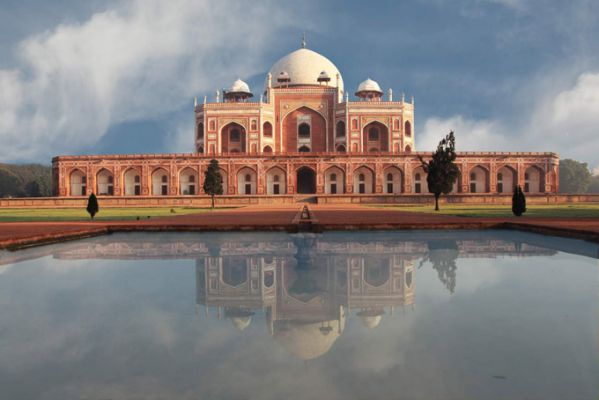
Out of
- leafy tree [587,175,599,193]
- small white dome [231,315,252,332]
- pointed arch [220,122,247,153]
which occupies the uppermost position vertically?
pointed arch [220,122,247,153]

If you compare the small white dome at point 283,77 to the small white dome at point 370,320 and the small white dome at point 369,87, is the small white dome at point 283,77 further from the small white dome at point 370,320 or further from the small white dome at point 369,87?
the small white dome at point 370,320

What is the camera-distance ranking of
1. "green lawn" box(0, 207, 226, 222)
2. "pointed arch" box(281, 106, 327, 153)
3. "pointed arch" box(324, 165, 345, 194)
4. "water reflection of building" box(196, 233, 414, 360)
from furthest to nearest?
1. "pointed arch" box(281, 106, 327, 153)
2. "pointed arch" box(324, 165, 345, 194)
3. "green lawn" box(0, 207, 226, 222)
4. "water reflection of building" box(196, 233, 414, 360)

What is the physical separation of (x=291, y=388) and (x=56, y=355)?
4.32ft

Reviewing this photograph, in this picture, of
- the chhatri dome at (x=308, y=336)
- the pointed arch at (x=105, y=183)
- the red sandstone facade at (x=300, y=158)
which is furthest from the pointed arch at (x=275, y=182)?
the chhatri dome at (x=308, y=336)

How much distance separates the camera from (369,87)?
119ft

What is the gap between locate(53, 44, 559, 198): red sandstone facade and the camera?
30531 mm

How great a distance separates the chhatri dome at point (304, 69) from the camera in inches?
1449

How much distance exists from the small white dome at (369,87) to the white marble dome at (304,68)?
7.20ft

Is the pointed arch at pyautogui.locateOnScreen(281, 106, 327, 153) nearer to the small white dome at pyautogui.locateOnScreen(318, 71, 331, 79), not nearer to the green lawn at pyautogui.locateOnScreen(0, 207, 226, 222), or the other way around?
the small white dome at pyautogui.locateOnScreen(318, 71, 331, 79)

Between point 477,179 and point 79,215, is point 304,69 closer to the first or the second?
point 477,179

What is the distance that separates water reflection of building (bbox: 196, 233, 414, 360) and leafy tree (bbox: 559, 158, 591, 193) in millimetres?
51462

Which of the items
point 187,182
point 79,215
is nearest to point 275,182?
point 187,182

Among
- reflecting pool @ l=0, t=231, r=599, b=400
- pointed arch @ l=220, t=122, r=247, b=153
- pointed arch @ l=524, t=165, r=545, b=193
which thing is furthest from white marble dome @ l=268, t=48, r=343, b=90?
reflecting pool @ l=0, t=231, r=599, b=400

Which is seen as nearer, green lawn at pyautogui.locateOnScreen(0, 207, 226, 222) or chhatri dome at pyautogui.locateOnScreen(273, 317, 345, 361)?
chhatri dome at pyautogui.locateOnScreen(273, 317, 345, 361)
